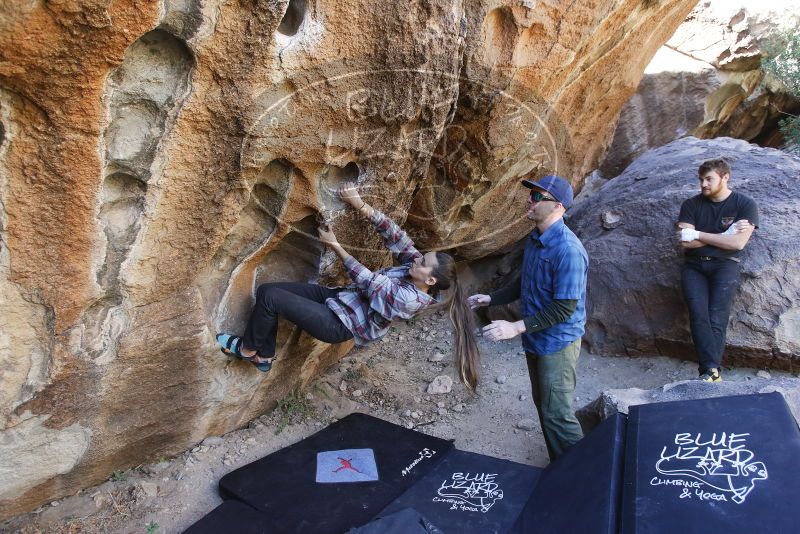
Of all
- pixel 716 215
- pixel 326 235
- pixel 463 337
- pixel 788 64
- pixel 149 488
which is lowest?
pixel 149 488

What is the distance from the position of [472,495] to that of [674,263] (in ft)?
9.16

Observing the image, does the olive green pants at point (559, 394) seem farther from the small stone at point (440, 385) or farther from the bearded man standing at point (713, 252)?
the small stone at point (440, 385)

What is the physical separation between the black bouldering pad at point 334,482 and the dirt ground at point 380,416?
A: 177mm

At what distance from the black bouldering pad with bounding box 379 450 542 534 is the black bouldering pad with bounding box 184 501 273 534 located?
64 centimetres

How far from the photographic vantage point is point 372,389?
465 centimetres

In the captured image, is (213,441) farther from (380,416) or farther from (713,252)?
(713,252)

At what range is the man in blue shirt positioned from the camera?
9.69ft

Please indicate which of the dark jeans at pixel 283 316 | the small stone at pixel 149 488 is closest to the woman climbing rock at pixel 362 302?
the dark jeans at pixel 283 316

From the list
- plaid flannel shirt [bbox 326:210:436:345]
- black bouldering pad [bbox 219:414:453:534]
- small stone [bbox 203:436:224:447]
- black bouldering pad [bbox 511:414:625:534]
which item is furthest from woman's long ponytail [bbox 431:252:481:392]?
small stone [bbox 203:436:224:447]

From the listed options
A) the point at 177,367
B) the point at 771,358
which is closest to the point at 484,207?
the point at 771,358

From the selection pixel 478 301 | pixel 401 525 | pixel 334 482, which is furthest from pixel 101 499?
pixel 478 301

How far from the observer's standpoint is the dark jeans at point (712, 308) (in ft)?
13.4

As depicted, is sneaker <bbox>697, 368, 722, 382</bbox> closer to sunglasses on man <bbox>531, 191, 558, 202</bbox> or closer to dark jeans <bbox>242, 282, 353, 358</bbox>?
sunglasses on man <bbox>531, 191, 558, 202</bbox>

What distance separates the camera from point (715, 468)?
2.20 metres
